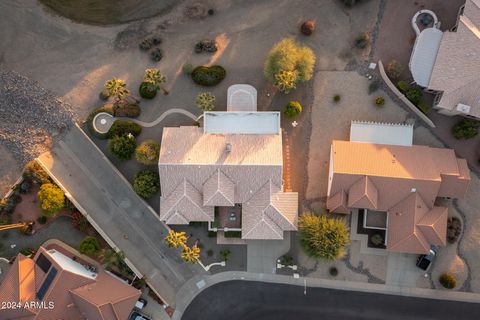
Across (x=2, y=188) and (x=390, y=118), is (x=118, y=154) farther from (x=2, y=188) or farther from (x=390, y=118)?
(x=390, y=118)

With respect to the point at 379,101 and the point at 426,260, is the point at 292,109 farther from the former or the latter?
the point at 426,260

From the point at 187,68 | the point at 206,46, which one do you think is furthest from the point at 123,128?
the point at 206,46

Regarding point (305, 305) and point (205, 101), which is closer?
point (205, 101)

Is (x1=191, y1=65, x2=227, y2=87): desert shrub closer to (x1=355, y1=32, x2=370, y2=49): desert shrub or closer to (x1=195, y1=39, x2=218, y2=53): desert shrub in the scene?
(x1=195, y1=39, x2=218, y2=53): desert shrub

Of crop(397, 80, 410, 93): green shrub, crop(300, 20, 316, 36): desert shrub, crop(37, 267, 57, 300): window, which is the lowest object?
crop(37, 267, 57, 300): window

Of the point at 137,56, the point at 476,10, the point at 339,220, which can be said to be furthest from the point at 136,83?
the point at 476,10

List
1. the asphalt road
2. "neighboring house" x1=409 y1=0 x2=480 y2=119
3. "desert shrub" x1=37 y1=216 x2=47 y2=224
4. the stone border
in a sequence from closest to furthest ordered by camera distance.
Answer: "neighboring house" x1=409 y1=0 x2=480 y2=119
the stone border
the asphalt road
"desert shrub" x1=37 y1=216 x2=47 y2=224

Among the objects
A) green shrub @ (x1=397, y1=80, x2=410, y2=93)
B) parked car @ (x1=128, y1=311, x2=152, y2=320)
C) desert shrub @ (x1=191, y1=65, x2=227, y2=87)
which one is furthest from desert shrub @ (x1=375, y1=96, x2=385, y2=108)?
parked car @ (x1=128, y1=311, x2=152, y2=320)
